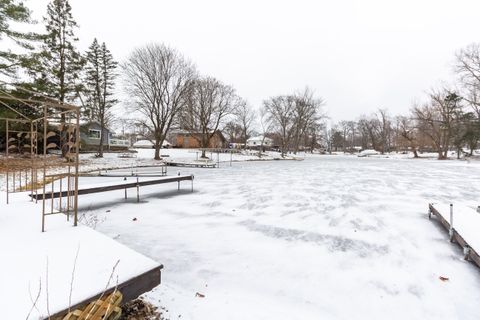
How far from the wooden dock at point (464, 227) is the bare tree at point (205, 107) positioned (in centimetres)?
2664

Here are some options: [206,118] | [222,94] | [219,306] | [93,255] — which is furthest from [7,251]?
[222,94]

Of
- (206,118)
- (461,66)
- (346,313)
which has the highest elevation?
(461,66)

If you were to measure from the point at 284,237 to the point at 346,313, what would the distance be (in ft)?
7.73

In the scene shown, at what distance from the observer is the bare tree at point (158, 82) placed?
27.2m

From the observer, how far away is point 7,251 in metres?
2.95

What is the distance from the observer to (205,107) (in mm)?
32781

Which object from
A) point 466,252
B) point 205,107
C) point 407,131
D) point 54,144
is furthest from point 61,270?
point 407,131

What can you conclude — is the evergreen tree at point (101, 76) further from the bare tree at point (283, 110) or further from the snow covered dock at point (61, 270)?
the snow covered dock at point (61, 270)

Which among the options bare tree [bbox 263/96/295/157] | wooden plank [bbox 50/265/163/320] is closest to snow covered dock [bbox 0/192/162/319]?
wooden plank [bbox 50/265/163/320]

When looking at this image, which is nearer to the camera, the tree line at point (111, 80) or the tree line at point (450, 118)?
the tree line at point (111, 80)

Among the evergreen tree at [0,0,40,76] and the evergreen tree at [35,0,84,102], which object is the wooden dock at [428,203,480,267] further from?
the evergreen tree at [35,0,84,102]

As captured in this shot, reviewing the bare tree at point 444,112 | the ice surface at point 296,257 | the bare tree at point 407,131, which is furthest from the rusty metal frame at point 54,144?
the bare tree at point 407,131

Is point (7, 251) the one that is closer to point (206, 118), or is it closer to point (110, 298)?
point (110, 298)

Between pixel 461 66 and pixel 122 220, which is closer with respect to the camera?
pixel 122 220
